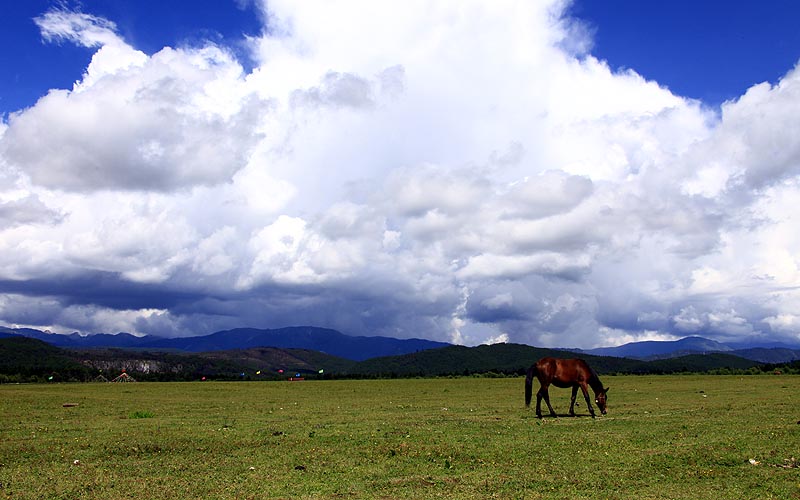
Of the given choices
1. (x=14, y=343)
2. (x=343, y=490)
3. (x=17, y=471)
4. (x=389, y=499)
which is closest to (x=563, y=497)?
(x=389, y=499)

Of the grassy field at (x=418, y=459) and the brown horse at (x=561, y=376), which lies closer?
the grassy field at (x=418, y=459)

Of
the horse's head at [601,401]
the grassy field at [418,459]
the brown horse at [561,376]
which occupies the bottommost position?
the grassy field at [418,459]

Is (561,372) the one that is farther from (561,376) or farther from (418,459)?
(418,459)

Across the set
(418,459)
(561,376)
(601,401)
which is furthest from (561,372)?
(418,459)

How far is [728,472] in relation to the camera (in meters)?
14.1

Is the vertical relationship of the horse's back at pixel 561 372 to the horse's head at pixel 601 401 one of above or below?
above

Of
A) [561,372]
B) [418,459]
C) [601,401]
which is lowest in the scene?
[418,459]

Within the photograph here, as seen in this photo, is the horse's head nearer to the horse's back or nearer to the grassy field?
the horse's back

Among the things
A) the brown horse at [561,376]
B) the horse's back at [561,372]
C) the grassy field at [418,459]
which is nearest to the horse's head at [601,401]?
the brown horse at [561,376]

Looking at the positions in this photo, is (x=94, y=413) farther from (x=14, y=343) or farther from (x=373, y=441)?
(x=14, y=343)

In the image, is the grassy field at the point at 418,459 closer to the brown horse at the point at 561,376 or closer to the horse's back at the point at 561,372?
the brown horse at the point at 561,376

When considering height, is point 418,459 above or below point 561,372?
below

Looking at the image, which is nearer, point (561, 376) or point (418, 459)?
point (418, 459)

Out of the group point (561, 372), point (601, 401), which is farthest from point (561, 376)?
point (601, 401)
